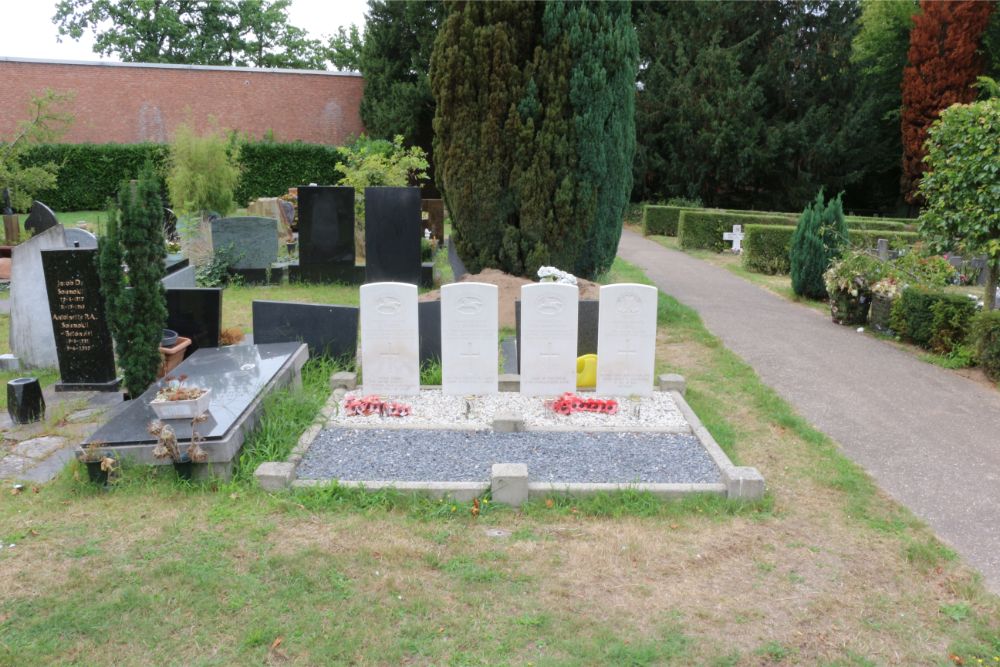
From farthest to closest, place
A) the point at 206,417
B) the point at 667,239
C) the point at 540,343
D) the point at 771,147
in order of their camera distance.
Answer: the point at 771,147
the point at 667,239
the point at 540,343
the point at 206,417

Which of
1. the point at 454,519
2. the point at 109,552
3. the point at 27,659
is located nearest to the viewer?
the point at 27,659

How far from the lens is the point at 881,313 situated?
1019 centimetres

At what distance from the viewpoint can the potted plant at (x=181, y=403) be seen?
5074 millimetres

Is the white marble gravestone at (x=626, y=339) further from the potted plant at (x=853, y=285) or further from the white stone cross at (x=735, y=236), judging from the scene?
the white stone cross at (x=735, y=236)

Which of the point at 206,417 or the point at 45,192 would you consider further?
the point at 45,192

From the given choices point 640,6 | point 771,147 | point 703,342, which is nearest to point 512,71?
point 703,342

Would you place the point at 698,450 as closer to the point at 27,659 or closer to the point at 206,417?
the point at 206,417

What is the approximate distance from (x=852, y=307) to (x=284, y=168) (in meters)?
21.3

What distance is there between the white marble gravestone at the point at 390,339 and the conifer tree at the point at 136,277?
67.3 inches

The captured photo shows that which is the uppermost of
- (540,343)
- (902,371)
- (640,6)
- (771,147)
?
(640,6)

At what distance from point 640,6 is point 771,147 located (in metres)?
7.83

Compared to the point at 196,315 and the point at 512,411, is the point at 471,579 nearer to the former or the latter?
the point at 512,411

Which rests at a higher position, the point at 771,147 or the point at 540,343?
the point at 771,147

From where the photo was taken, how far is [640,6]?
29422 mm
